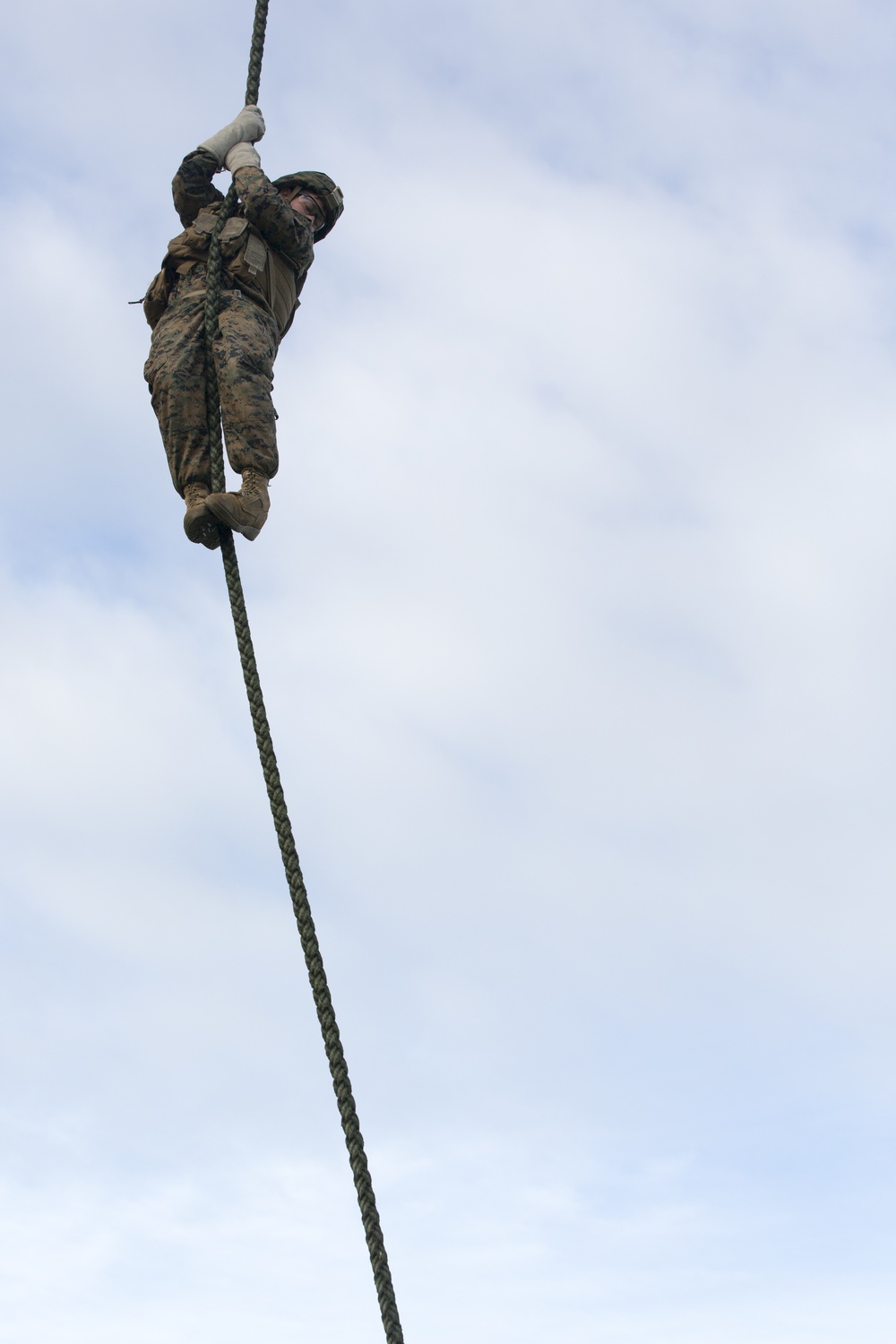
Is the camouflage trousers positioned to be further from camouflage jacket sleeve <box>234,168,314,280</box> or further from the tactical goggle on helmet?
the tactical goggle on helmet

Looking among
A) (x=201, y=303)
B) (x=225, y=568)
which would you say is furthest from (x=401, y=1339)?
(x=201, y=303)

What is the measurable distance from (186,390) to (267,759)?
2.27 m

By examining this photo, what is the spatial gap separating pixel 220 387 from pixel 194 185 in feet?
4.24

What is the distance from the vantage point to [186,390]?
8.02 metres

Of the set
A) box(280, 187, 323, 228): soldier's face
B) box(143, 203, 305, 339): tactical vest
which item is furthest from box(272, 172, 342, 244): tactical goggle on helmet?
box(143, 203, 305, 339): tactical vest

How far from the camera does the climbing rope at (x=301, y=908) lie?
19.2 feet

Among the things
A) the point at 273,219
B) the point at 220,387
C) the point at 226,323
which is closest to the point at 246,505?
the point at 220,387

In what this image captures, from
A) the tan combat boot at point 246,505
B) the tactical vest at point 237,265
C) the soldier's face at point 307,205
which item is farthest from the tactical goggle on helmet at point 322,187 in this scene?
the tan combat boot at point 246,505

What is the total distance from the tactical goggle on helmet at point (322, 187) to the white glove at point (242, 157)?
531 mm

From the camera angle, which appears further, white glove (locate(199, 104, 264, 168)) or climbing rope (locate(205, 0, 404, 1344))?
white glove (locate(199, 104, 264, 168))

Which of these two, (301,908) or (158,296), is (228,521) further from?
(301,908)

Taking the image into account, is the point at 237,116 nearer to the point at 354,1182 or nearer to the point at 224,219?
the point at 224,219

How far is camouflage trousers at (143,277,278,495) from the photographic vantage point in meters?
7.87

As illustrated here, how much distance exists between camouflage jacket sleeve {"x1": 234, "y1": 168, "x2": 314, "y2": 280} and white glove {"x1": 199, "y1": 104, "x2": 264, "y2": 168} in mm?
214
